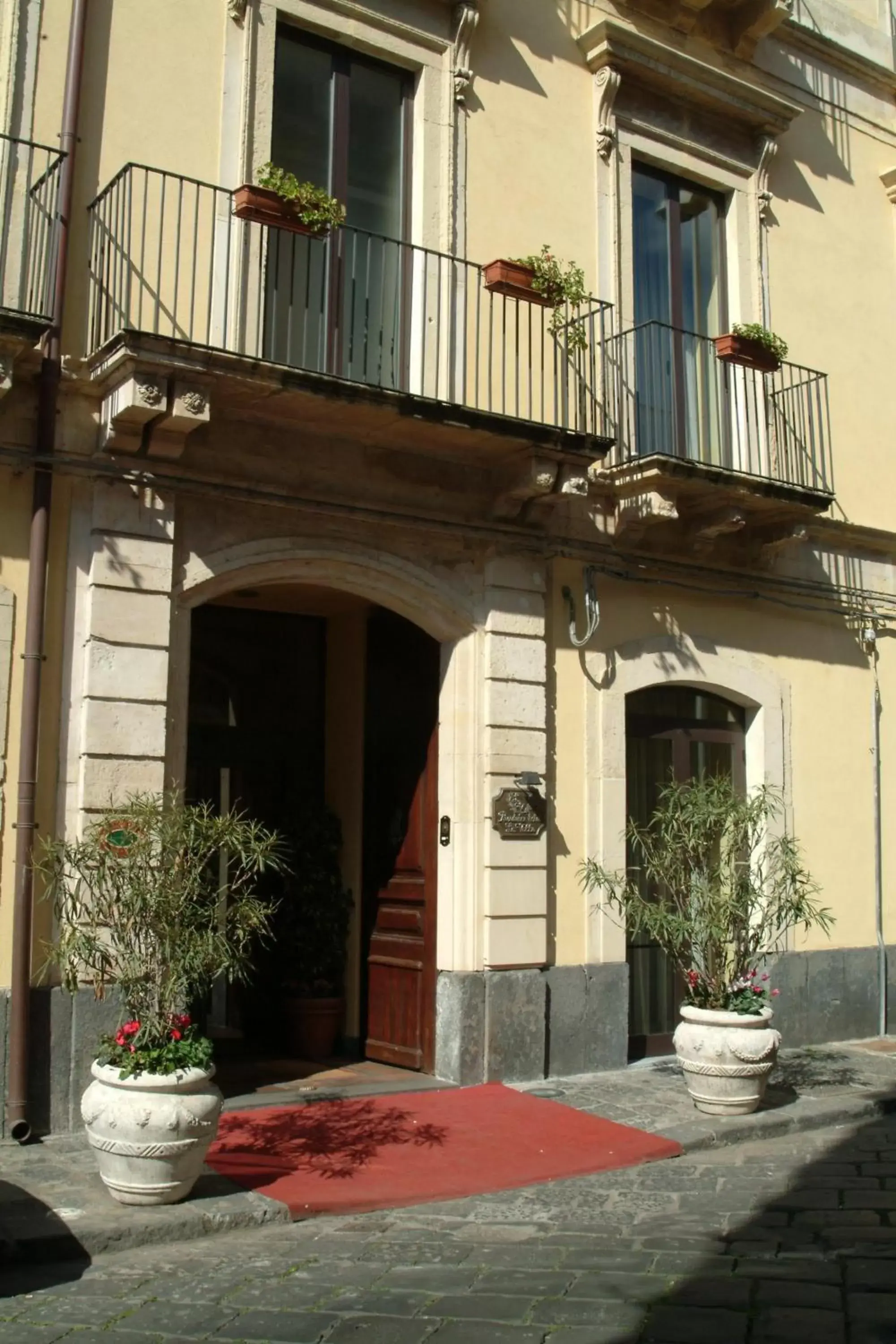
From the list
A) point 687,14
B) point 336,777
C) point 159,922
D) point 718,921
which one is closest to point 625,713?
point 718,921

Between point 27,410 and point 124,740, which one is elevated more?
point 27,410

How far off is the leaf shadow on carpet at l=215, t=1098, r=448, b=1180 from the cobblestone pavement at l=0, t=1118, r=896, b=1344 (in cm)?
71

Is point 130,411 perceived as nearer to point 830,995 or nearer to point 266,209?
point 266,209


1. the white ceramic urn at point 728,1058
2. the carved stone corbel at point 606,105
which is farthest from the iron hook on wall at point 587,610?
the carved stone corbel at point 606,105

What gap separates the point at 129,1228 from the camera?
219 inches

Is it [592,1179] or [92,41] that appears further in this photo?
[92,41]

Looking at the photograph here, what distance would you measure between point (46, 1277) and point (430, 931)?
4102 mm

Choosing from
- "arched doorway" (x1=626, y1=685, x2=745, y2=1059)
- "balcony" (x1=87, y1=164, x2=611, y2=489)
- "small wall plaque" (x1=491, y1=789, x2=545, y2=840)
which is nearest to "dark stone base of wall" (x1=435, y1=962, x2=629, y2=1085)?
"arched doorway" (x1=626, y1=685, x2=745, y2=1059)

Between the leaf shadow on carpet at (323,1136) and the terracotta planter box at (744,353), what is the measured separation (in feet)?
19.9

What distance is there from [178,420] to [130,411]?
28 cm

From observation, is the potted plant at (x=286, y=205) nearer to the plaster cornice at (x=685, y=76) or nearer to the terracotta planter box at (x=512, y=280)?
the terracotta planter box at (x=512, y=280)

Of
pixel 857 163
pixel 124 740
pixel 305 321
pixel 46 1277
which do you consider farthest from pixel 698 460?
pixel 46 1277

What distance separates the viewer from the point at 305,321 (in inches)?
342

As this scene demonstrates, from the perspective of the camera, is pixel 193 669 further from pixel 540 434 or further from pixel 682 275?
pixel 682 275
